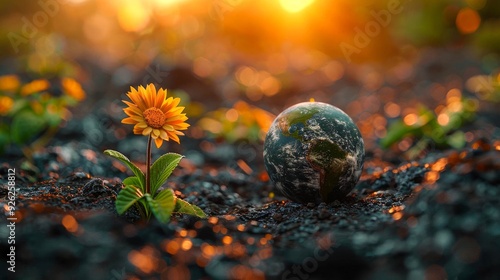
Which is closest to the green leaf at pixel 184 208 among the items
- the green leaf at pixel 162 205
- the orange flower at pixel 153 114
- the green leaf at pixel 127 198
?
the green leaf at pixel 162 205

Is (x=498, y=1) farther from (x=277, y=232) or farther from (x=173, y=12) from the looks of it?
(x=277, y=232)

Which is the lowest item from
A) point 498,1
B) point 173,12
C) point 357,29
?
point 173,12

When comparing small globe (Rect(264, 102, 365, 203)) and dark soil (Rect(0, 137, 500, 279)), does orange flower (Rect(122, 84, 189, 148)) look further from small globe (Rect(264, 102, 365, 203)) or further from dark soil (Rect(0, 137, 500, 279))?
small globe (Rect(264, 102, 365, 203))

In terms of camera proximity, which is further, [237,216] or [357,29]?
[357,29]

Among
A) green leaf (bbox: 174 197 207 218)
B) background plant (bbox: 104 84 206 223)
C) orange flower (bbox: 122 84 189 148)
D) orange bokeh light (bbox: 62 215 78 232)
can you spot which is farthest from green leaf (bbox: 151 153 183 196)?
orange bokeh light (bbox: 62 215 78 232)

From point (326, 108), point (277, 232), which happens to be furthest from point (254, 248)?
point (326, 108)

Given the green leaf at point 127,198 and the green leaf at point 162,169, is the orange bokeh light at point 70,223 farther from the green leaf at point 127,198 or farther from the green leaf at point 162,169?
the green leaf at point 162,169
